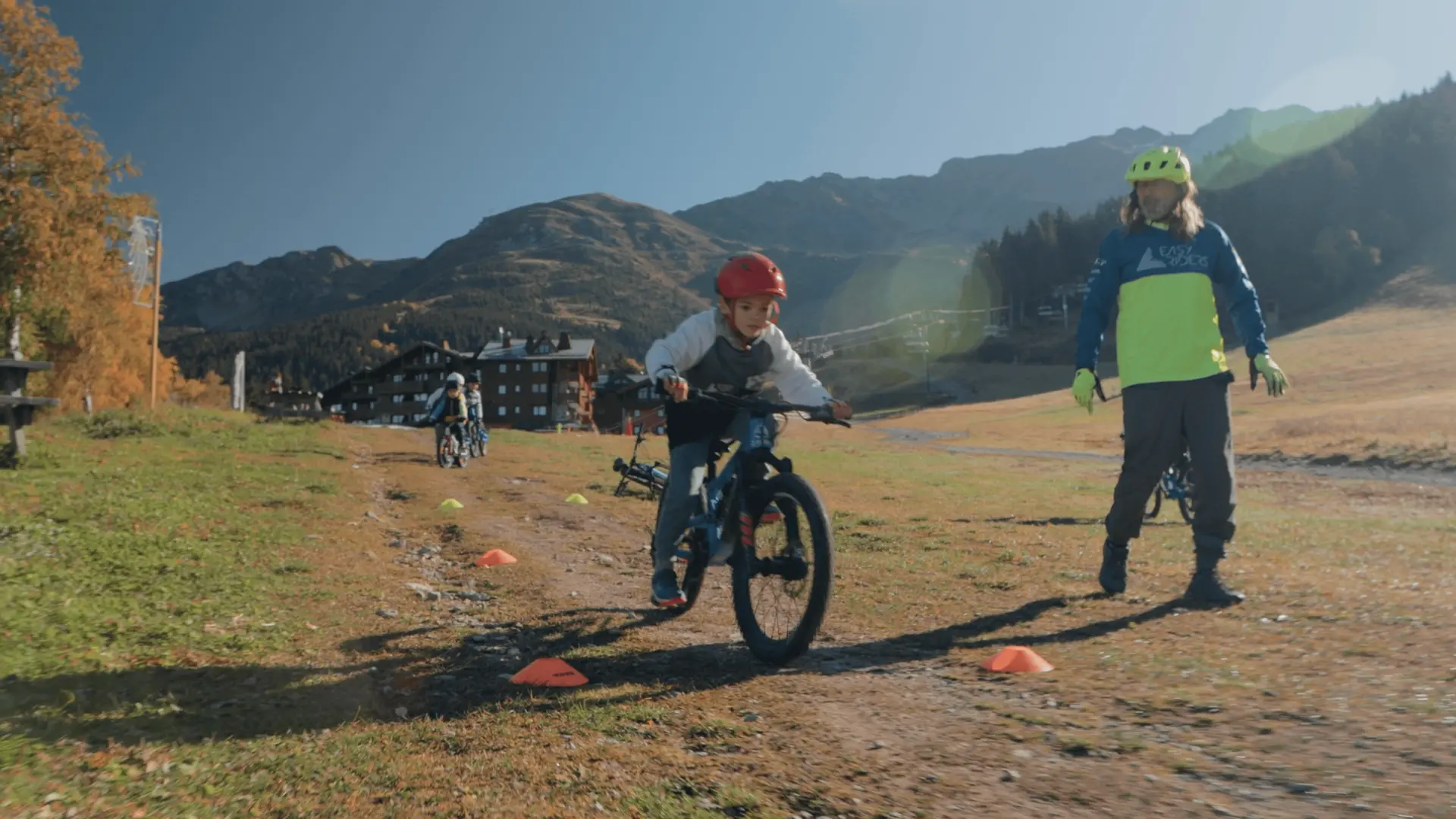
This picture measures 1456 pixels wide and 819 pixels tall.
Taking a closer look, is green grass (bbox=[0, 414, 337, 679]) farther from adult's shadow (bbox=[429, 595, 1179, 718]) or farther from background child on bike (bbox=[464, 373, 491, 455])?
background child on bike (bbox=[464, 373, 491, 455])

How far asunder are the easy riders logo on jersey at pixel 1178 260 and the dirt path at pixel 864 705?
89.9 inches

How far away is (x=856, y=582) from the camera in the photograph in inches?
250

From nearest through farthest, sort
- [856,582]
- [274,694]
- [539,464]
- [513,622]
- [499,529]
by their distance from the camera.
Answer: [274,694] < [513,622] < [856,582] < [499,529] < [539,464]

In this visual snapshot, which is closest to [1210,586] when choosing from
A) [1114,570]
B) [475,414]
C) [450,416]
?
[1114,570]

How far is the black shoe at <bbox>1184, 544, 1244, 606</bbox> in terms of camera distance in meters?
5.20

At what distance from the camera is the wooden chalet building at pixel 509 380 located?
96.6 metres

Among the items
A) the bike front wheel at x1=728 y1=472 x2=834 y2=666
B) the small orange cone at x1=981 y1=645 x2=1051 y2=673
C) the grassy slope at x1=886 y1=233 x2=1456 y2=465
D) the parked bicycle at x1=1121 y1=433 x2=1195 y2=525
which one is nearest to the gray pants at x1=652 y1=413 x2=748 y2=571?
the bike front wheel at x1=728 y1=472 x2=834 y2=666

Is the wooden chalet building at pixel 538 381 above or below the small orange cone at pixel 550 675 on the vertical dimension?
above

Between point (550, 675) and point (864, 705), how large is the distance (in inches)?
58.3

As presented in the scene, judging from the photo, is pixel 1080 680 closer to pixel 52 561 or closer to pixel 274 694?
pixel 274 694

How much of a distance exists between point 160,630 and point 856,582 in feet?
14.8

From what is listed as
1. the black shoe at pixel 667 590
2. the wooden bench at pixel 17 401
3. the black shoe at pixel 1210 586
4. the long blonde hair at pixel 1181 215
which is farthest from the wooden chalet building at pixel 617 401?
the black shoe at pixel 1210 586

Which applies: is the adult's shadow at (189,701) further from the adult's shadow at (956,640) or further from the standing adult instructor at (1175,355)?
the standing adult instructor at (1175,355)

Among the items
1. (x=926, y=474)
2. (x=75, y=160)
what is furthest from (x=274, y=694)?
(x=75, y=160)
